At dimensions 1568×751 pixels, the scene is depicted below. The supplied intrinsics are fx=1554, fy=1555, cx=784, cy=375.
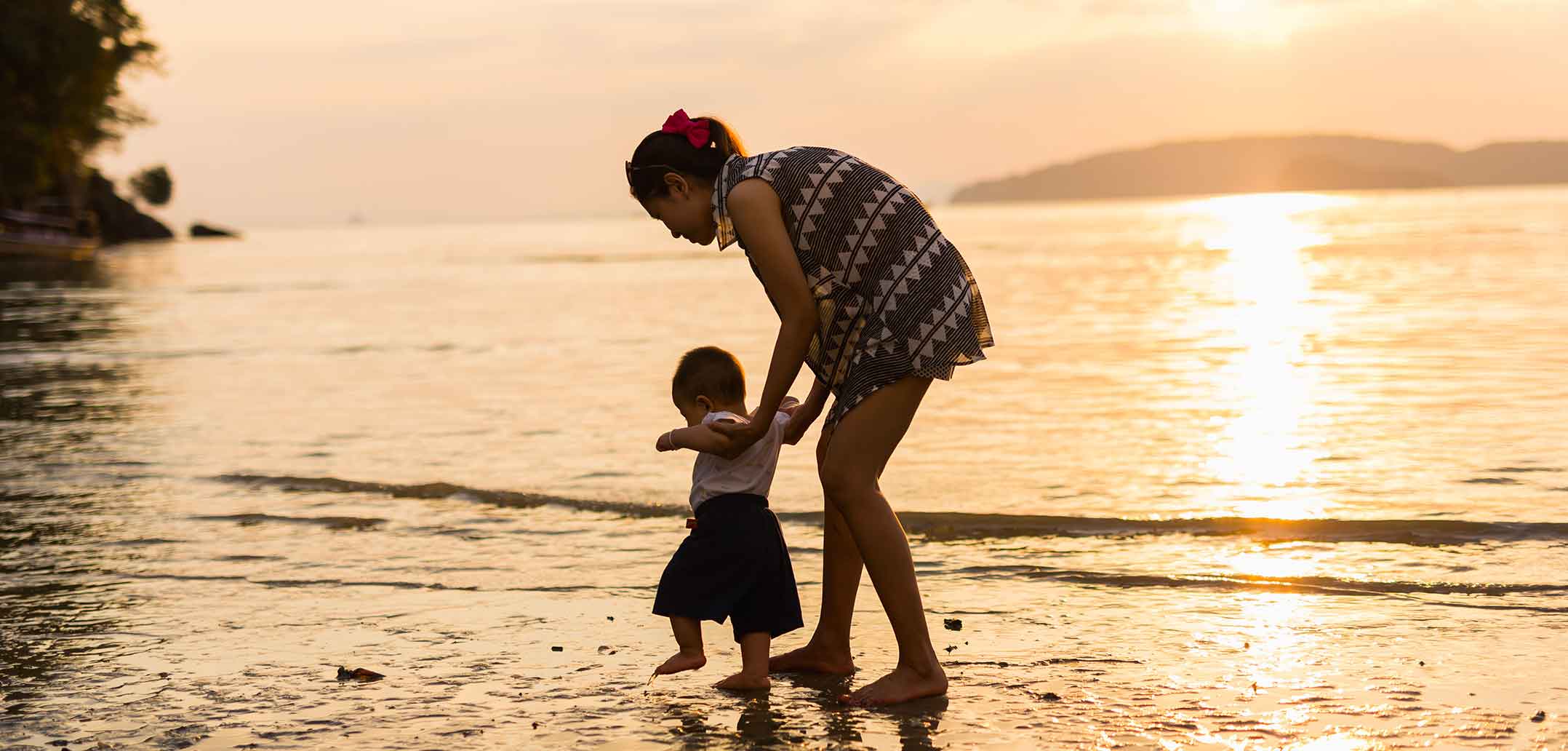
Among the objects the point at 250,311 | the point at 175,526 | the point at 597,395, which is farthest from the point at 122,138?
the point at 175,526

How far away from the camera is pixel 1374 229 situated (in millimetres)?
68000

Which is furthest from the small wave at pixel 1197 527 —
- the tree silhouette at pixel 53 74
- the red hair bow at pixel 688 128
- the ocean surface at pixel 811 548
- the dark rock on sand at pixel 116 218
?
the dark rock on sand at pixel 116 218

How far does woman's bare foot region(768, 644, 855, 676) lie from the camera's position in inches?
181

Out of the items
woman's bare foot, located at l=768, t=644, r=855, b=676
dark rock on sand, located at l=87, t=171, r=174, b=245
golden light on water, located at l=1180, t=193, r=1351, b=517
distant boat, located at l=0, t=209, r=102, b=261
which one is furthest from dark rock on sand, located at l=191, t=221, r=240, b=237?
woman's bare foot, located at l=768, t=644, r=855, b=676

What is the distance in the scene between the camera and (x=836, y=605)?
14.9 feet

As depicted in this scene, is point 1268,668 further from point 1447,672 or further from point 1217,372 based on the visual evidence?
point 1217,372

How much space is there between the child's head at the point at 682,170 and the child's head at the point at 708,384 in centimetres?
37

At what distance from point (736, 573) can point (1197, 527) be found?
330 centimetres

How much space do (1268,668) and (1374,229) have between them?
68.5 m

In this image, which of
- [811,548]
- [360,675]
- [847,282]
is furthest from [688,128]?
[811,548]

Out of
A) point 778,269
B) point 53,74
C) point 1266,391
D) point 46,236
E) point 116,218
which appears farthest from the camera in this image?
point 116,218

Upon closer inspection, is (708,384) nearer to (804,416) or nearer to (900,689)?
(804,416)

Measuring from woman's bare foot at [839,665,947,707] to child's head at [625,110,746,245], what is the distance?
129cm

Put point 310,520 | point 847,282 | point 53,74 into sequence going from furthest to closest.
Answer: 1. point 53,74
2. point 310,520
3. point 847,282
